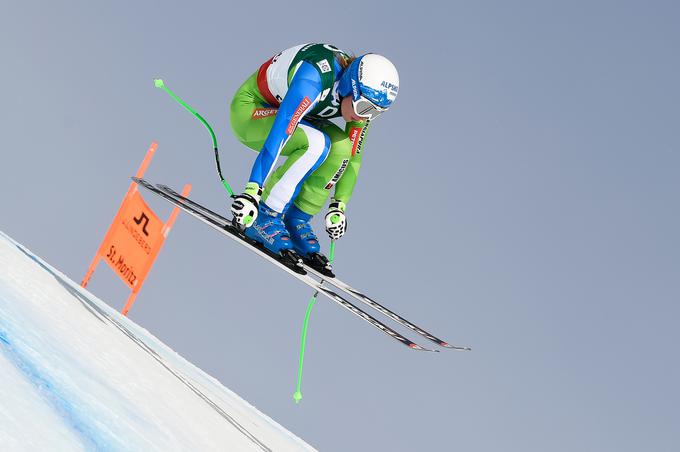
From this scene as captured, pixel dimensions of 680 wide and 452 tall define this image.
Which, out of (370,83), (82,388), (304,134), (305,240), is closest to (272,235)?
(305,240)

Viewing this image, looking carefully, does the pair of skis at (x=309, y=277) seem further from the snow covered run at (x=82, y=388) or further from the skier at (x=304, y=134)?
the snow covered run at (x=82, y=388)

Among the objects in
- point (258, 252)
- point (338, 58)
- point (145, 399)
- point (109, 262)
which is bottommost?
point (109, 262)

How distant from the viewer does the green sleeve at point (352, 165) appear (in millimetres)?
4723

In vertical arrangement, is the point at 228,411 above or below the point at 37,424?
below

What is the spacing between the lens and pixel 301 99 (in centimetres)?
427

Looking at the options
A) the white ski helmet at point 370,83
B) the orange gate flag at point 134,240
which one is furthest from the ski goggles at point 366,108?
the orange gate flag at point 134,240

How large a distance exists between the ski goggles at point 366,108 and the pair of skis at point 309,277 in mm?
791

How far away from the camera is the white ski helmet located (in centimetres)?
429

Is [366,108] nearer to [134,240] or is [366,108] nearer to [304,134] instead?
[304,134]

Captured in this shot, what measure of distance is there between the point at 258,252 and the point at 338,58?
100 cm

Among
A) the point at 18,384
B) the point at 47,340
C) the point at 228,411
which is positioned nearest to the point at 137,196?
the point at 228,411

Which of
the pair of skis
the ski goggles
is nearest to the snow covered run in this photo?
the pair of skis

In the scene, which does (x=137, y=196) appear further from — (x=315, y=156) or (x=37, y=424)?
(x=37, y=424)

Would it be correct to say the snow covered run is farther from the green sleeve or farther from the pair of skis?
the green sleeve
